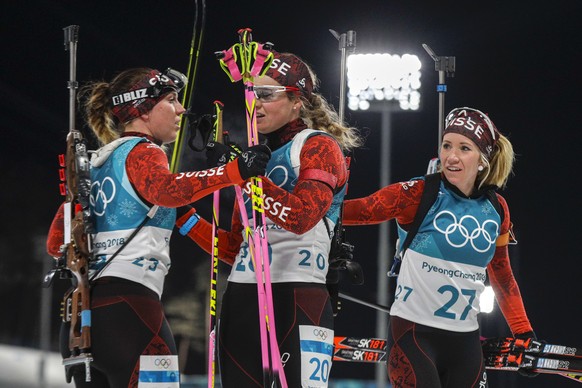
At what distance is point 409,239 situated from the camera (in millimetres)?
3396

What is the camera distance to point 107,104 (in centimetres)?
316

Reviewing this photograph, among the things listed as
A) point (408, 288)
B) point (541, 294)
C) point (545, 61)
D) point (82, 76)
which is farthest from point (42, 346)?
point (545, 61)

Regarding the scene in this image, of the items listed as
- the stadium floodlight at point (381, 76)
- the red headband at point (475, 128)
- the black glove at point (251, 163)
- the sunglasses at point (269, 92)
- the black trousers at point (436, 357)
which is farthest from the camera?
the stadium floodlight at point (381, 76)

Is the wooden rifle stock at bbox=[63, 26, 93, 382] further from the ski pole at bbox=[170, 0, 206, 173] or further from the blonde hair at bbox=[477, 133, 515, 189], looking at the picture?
the blonde hair at bbox=[477, 133, 515, 189]

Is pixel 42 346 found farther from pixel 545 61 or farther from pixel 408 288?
pixel 545 61

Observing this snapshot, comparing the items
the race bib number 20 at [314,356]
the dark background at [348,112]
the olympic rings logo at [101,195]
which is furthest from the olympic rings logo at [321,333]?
the dark background at [348,112]

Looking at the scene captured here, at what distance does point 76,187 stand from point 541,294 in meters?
7.40

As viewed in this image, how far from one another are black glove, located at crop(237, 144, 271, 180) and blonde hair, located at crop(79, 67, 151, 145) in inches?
24.9

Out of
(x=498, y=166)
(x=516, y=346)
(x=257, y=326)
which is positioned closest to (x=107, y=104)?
→ (x=257, y=326)

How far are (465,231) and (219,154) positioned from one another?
1.01 m

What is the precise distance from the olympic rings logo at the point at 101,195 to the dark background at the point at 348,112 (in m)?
3.14

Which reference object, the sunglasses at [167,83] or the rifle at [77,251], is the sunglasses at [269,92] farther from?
the rifle at [77,251]

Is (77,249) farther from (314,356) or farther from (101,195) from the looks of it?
(314,356)

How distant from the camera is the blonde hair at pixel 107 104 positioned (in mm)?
3119
